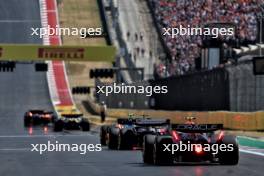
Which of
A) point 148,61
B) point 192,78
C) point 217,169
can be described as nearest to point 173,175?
point 217,169

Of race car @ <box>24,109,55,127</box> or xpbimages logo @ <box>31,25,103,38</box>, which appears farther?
xpbimages logo @ <box>31,25,103,38</box>

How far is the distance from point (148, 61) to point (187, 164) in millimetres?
69802

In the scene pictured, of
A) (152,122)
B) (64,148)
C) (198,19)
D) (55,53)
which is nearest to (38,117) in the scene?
(55,53)

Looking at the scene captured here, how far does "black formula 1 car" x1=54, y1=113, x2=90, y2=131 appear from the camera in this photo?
59.3 metres

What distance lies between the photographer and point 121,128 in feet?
111

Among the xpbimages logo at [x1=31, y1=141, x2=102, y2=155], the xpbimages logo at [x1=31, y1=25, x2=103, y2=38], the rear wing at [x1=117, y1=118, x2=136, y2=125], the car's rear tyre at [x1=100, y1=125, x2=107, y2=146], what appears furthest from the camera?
the xpbimages logo at [x1=31, y1=25, x2=103, y2=38]

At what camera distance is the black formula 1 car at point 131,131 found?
30891 millimetres

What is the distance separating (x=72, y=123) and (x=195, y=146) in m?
34.8

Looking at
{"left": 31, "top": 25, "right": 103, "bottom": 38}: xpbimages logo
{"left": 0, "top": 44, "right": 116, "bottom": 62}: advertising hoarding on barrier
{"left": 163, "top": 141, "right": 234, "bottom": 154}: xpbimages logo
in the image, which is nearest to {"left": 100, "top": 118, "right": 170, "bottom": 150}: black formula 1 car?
{"left": 163, "top": 141, "right": 234, "bottom": 154}: xpbimages logo

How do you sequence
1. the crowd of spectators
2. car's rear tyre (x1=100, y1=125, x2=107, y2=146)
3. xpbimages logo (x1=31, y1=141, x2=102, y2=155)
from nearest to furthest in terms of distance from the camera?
1. xpbimages logo (x1=31, y1=141, x2=102, y2=155)
2. car's rear tyre (x1=100, y1=125, x2=107, y2=146)
3. the crowd of spectators

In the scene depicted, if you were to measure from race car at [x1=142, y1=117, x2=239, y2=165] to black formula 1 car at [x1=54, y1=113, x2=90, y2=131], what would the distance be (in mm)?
33507

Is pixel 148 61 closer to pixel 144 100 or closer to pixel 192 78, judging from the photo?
pixel 144 100

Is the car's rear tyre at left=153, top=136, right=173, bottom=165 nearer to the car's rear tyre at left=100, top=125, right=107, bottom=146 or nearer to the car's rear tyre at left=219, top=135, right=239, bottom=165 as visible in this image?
the car's rear tyre at left=219, top=135, right=239, bottom=165

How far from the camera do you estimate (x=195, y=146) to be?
83.7 ft
